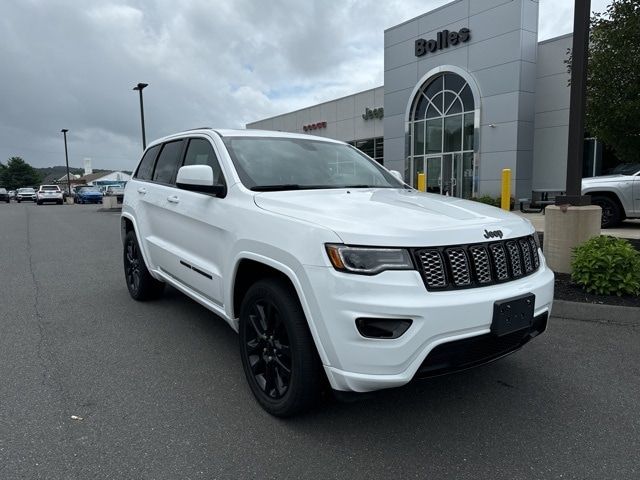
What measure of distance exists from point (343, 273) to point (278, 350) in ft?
2.58

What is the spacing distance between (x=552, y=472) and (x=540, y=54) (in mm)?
18386

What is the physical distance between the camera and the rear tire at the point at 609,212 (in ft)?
35.9

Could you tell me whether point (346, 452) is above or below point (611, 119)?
below

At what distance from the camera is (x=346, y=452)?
104 inches

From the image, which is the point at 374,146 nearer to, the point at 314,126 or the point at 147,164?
the point at 314,126

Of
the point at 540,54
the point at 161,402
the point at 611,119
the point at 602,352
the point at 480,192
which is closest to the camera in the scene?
the point at 161,402

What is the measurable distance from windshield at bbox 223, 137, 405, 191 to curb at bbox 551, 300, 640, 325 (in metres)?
2.25

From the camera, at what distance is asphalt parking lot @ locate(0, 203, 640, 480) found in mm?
2537

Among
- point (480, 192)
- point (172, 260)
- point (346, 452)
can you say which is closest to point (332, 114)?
point (480, 192)

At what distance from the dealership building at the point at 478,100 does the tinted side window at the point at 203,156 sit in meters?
15.1

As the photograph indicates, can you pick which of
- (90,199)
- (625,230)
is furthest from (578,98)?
(90,199)

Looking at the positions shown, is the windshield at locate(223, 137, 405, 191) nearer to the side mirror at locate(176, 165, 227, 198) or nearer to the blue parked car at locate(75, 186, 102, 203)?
the side mirror at locate(176, 165, 227, 198)

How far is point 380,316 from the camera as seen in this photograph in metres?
2.39

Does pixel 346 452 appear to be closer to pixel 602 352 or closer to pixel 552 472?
pixel 552 472
